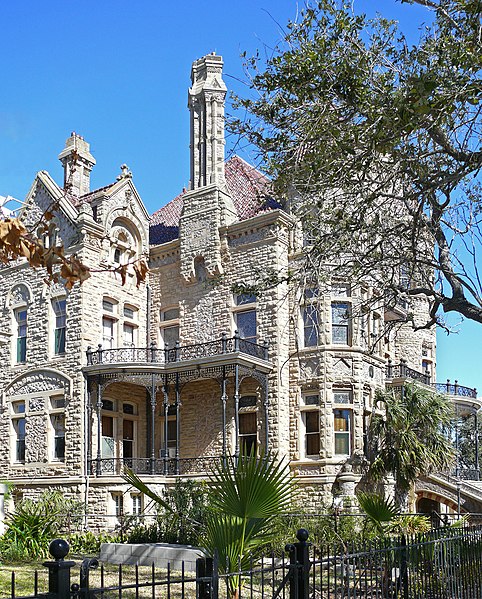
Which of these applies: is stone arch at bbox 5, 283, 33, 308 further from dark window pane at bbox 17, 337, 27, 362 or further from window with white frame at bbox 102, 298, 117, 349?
window with white frame at bbox 102, 298, 117, 349

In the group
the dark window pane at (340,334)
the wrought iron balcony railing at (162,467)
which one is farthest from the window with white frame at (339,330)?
the wrought iron balcony railing at (162,467)

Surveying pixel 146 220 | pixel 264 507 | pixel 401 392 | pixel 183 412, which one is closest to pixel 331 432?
pixel 401 392

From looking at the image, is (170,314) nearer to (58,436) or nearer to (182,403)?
(182,403)

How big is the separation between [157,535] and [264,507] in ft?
36.3

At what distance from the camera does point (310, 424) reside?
25500 mm

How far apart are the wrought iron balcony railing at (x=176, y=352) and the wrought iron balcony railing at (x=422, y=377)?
5.74 meters

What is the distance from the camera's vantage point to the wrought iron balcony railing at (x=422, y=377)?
2859cm

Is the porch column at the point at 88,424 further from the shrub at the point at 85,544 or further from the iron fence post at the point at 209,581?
the iron fence post at the point at 209,581

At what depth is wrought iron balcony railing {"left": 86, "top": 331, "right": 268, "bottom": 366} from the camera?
25.4m

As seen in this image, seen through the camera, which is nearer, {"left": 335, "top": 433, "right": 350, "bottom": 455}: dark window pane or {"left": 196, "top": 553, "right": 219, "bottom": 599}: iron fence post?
{"left": 196, "top": 553, "right": 219, "bottom": 599}: iron fence post

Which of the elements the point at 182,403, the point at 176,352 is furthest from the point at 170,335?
the point at 182,403

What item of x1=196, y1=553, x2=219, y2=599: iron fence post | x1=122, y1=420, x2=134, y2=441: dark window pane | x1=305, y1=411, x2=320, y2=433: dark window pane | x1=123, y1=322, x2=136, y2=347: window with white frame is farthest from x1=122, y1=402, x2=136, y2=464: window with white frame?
x1=196, y1=553, x2=219, y2=599: iron fence post

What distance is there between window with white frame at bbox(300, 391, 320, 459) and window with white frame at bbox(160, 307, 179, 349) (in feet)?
19.5

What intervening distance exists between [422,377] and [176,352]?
1039cm
